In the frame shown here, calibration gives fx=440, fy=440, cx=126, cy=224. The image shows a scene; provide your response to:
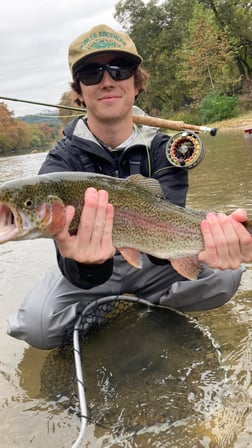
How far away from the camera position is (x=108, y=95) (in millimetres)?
3029

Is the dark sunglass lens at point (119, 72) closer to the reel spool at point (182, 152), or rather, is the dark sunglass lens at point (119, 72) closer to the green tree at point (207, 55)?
the reel spool at point (182, 152)

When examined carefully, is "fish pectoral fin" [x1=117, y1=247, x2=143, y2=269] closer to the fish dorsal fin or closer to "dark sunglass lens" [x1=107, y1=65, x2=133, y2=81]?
the fish dorsal fin

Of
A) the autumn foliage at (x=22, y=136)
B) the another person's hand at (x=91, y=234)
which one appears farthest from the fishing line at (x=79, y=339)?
Result: the autumn foliage at (x=22, y=136)

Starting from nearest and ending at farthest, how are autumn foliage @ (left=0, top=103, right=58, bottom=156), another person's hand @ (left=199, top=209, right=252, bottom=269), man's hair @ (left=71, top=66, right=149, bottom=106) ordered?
another person's hand @ (left=199, top=209, right=252, bottom=269) → man's hair @ (left=71, top=66, right=149, bottom=106) → autumn foliage @ (left=0, top=103, right=58, bottom=156)

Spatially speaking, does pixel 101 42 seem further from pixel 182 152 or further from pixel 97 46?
pixel 182 152

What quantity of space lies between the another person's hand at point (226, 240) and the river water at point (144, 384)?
60 cm

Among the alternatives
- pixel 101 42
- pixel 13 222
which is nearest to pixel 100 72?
pixel 101 42

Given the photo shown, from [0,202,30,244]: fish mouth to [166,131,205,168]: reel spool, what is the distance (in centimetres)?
148

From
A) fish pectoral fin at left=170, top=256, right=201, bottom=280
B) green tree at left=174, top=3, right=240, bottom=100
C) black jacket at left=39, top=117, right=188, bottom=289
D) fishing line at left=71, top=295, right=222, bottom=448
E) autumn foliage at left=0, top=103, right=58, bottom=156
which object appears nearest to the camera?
fishing line at left=71, top=295, right=222, bottom=448

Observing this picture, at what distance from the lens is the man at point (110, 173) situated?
8.86 ft

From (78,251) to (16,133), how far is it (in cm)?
9270

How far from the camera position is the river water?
214 centimetres

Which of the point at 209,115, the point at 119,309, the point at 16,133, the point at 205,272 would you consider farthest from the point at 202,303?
the point at 16,133

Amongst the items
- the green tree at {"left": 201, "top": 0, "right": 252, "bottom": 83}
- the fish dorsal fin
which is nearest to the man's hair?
the fish dorsal fin
